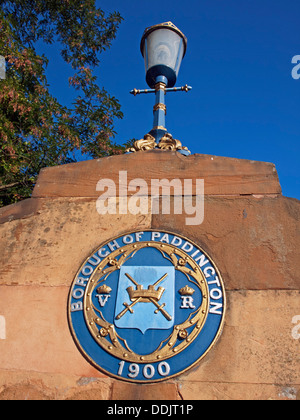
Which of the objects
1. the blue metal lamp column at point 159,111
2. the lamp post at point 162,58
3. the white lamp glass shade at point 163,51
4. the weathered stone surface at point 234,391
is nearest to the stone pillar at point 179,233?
the weathered stone surface at point 234,391

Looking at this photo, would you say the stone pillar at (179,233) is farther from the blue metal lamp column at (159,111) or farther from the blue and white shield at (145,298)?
the blue metal lamp column at (159,111)

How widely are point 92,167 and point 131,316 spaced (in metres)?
1.52

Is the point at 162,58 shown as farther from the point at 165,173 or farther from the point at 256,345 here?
the point at 256,345

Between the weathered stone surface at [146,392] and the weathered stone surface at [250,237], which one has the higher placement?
the weathered stone surface at [250,237]

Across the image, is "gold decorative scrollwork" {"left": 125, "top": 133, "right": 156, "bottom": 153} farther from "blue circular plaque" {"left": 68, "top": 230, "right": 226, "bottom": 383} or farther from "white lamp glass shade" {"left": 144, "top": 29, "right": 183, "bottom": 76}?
"white lamp glass shade" {"left": 144, "top": 29, "right": 183, "bottom": 76}

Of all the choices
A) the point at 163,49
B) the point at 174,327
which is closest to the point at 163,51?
the point at 163,49

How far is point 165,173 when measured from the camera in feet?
12.0

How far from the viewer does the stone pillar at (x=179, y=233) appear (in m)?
2.63

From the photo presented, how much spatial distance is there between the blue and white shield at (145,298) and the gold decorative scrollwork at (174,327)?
0.26 feet

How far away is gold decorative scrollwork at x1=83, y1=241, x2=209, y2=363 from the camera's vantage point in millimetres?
2729

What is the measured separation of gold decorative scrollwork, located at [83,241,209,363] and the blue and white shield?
0.08m

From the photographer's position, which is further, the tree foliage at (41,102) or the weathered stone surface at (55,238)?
the tree foliage at (41,102)

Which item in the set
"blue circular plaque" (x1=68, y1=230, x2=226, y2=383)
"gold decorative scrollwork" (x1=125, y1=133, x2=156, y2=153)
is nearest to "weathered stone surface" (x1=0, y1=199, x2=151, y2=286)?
"blue circular plaque" (x1=68, y1=230, x2=226, y2=383)
